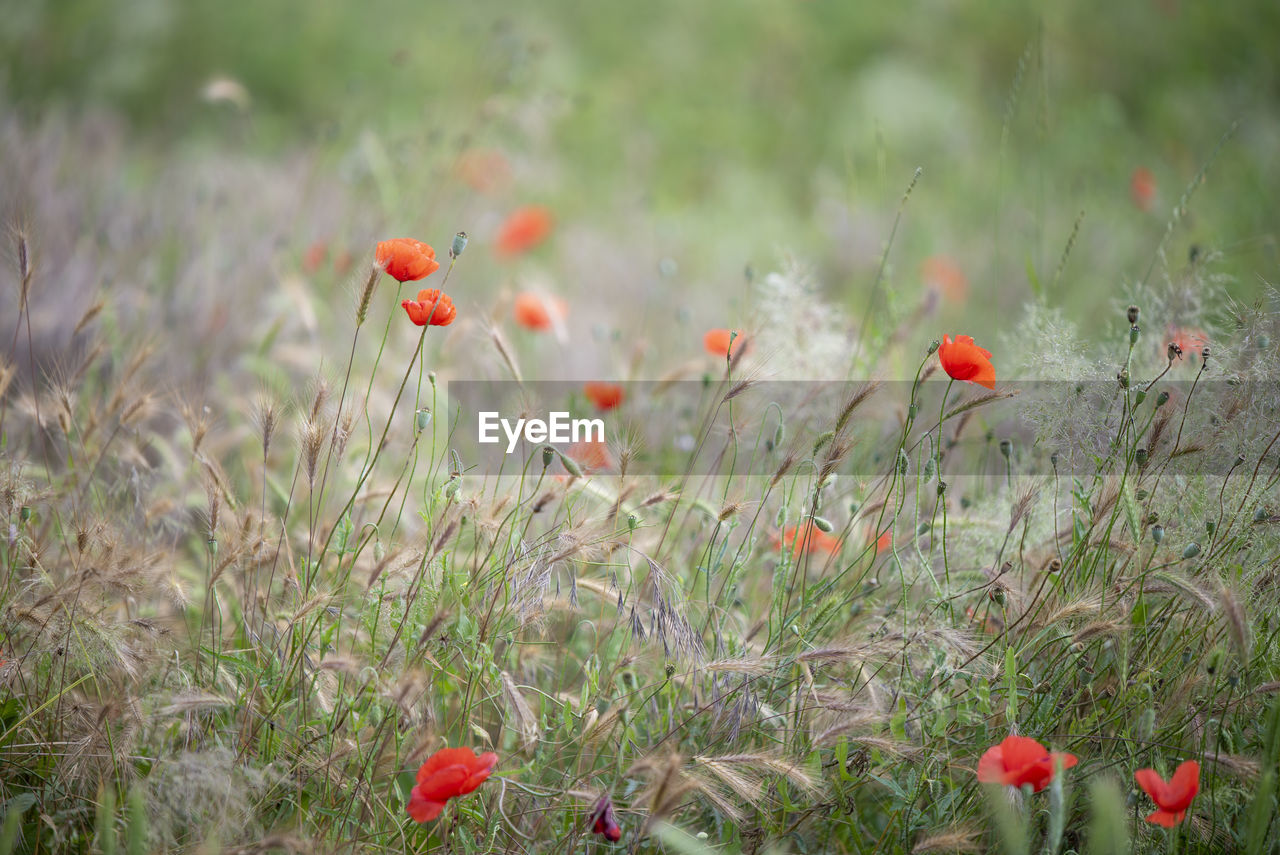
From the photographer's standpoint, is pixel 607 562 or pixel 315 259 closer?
pixel 607 562

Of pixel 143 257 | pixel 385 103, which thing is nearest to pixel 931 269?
pixel 143 257

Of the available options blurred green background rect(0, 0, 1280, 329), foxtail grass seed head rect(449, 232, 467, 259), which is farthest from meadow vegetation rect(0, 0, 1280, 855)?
blurred green background rect(0, 0, 1280, 329)

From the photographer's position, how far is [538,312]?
2.41m

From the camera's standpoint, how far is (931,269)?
3.32 meters

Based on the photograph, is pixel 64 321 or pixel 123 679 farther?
pixel 64 321

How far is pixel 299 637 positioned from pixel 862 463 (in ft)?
4.47

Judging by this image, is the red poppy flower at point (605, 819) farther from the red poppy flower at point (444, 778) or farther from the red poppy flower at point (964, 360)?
the red poppy flower at point (964, 360)

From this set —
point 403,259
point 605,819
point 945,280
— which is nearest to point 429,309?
point 403,259

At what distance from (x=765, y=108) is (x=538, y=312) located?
383 cm

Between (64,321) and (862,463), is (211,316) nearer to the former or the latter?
(64,321)

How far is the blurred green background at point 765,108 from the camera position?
163 inches

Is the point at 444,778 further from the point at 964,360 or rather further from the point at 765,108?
the point at 765,108

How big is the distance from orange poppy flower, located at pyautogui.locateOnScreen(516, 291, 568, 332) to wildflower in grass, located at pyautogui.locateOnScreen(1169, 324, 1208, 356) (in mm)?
1474

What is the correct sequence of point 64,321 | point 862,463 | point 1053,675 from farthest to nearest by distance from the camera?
1. point 64,321
2. point 862,463
3. point 1053,675
